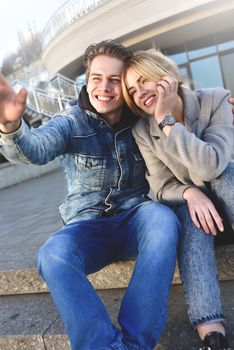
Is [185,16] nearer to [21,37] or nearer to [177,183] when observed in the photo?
[177,183]

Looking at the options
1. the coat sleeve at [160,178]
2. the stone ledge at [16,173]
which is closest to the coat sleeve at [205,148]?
the coat sleeve at [160,178]

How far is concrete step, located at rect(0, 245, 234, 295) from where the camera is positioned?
7.74 ft

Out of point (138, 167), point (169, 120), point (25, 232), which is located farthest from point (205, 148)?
point (25, 232)

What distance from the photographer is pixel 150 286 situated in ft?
5.85

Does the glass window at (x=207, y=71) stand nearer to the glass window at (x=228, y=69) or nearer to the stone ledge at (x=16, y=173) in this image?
the glass window at (x=228, y=69)

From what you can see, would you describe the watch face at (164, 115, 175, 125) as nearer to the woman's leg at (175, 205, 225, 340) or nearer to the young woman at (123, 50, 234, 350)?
the young woman at (123, 50, 234, 350)

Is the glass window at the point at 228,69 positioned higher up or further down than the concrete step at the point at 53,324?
higher up

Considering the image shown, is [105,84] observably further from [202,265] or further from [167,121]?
[202,265]

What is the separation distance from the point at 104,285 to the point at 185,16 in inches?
506

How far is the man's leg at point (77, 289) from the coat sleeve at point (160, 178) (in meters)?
0.48

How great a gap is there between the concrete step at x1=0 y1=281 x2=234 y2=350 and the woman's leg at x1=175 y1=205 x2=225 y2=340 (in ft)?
0.38

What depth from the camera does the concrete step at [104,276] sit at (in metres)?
2.36

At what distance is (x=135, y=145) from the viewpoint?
8.02 feet

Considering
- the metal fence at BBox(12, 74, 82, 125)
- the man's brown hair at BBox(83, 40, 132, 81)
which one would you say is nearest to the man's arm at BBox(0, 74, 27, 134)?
the man's brown hair at BBox(83, 40, 132, 81)
